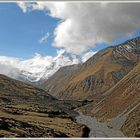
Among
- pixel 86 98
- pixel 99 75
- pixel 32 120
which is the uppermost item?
pixel 99 75

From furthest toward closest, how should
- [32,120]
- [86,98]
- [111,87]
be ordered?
1. [86,98]
2. [111,87]
3. [32,120]

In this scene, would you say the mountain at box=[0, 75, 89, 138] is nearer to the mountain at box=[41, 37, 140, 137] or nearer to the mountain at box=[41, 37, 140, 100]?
the mountain at box=[41, 37, 140, 137]

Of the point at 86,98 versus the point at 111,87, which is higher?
the point at 111,87

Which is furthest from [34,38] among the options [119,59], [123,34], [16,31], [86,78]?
[119,59]

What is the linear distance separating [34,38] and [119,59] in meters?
59.4

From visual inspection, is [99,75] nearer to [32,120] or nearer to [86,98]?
[86,98]

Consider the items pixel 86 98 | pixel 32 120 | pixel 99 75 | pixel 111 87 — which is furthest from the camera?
pixel 99 75

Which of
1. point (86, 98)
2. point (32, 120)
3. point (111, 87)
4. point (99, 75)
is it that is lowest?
point (32, 120)

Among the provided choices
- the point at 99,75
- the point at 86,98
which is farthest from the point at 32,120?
the point at 99,75

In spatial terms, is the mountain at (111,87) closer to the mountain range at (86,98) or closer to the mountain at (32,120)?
the mountain range at (86,98)

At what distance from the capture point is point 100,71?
216 feet

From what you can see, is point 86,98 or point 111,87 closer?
point 111,87

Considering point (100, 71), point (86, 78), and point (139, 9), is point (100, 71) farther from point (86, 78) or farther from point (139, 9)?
point (139, 9)

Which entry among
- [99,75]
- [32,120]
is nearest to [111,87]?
[99,75]
